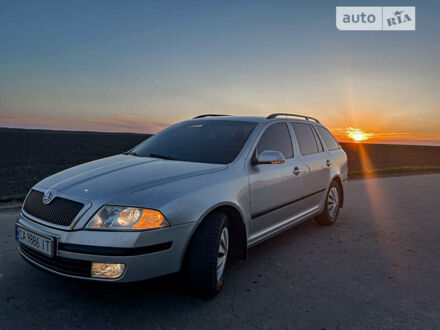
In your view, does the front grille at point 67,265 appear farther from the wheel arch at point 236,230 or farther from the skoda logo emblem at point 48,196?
the wheel arch at point 236,230

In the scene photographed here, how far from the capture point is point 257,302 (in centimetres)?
291

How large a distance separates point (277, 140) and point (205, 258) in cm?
189

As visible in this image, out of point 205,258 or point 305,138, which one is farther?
point 305,138

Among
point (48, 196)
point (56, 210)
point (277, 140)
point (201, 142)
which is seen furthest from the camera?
point (277, 140)

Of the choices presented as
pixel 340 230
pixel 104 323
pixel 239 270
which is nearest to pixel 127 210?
pixel 104 323

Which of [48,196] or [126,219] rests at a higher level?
[48,196]

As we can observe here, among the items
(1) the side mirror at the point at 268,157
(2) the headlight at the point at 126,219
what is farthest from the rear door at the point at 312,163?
(2) the headlight at the point at 126,219

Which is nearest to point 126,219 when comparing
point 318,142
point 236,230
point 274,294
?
point 236,230

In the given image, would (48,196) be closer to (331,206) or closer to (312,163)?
(312,163)

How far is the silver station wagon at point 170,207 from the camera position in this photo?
8.27 ft

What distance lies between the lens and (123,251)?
2475 mm

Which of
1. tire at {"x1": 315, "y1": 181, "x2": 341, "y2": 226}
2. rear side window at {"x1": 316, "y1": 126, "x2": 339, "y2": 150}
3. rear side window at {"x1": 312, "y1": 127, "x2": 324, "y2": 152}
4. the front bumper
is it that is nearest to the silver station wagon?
the front bumper

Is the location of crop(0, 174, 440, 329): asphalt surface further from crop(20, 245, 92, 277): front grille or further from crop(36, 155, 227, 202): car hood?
crop(36, 155, 227, 202): car hood

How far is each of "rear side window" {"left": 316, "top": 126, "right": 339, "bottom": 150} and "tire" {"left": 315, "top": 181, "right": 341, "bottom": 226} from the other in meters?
0.58
